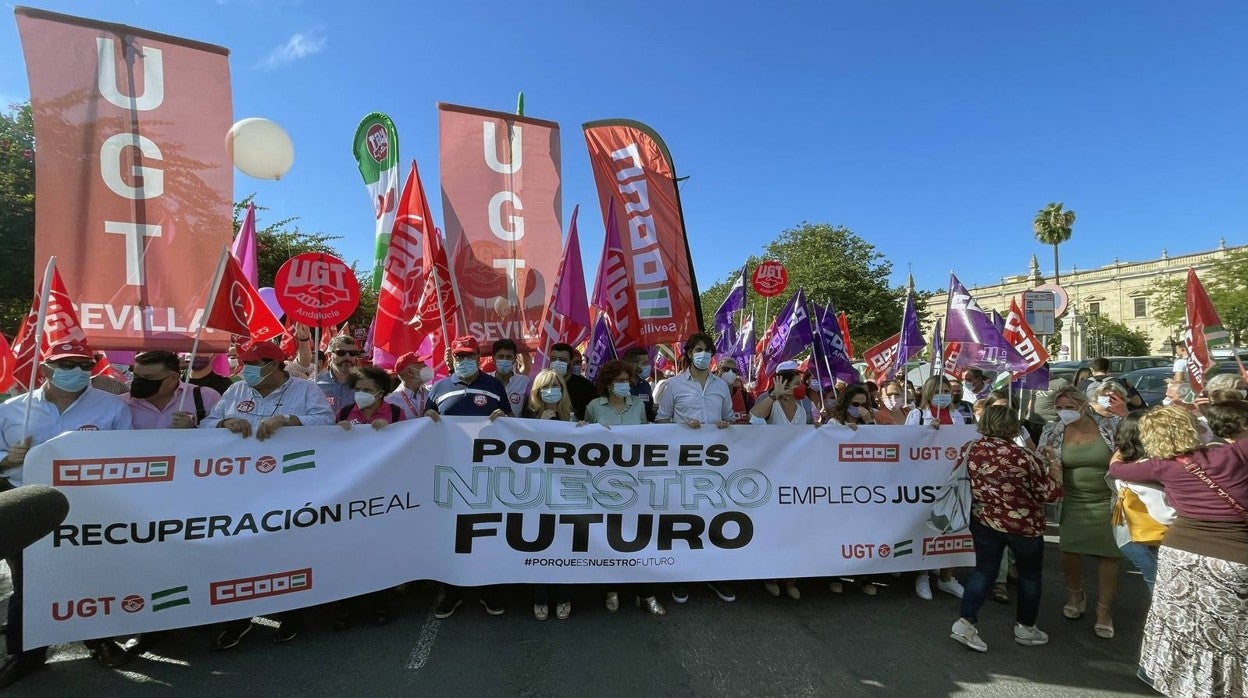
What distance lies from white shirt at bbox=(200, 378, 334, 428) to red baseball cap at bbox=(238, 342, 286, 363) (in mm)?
248

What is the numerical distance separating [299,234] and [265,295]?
12211mm

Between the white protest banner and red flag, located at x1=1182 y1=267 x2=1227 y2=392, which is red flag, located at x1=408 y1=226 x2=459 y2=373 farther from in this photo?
red flag, located at x1=1182 y1=267 x2=1227 y2=392

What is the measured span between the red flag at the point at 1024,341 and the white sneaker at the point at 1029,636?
301 cm

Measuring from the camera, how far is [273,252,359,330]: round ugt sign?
528 cm

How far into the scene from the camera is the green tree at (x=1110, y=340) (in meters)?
57.5

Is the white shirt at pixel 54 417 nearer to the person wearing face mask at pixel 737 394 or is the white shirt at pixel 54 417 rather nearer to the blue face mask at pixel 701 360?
the blue face mask at pixel 701 360

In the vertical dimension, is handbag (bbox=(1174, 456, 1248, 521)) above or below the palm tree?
below

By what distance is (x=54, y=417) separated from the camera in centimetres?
375

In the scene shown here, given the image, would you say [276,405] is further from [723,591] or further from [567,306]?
[723,591]

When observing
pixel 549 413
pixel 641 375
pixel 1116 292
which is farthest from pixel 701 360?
pixel 1116 292

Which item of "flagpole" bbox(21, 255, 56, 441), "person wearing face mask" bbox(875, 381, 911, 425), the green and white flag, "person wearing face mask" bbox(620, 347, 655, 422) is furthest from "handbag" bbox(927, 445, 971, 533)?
the green and white flag

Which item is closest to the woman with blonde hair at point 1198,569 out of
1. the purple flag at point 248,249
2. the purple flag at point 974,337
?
the purple flag at point 974,337

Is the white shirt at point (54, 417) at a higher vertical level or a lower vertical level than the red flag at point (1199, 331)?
lower

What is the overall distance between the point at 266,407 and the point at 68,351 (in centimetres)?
114
